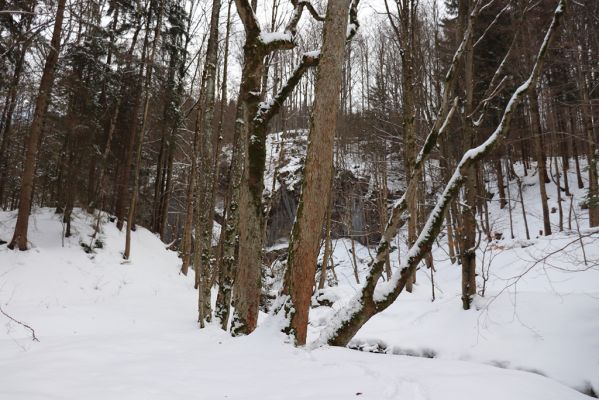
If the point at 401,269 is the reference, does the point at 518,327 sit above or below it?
below

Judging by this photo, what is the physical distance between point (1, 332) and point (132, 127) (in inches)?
421

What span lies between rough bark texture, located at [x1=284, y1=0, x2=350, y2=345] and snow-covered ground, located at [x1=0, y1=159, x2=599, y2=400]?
0.37 meters

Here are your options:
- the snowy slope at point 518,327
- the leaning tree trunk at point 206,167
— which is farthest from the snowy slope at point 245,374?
the snowy slope at point 518,327

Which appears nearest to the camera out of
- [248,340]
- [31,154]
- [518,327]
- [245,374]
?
[245,374]

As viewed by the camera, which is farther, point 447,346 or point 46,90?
point 46,90

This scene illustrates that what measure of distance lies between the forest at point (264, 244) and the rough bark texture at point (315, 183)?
2 cm

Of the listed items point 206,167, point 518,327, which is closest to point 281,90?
point 206,167

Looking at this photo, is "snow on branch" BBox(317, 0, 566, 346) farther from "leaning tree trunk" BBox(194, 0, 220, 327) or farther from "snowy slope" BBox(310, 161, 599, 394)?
"leaning tree trunk" BBox(194, 0, 220, 327)

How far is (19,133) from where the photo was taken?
63.9 ft

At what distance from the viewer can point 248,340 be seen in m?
3.67

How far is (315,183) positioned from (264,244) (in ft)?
28.1

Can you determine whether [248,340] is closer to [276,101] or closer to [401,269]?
[401,269]

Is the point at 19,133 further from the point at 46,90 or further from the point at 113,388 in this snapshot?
the point at 113,388

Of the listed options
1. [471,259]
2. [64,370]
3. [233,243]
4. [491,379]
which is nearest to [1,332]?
[233,243]
